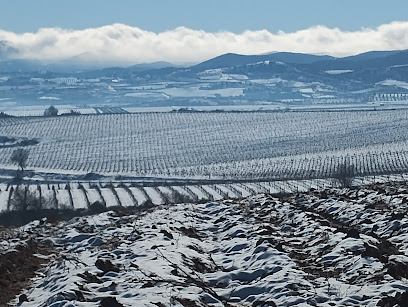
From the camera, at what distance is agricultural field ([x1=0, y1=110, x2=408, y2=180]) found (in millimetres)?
85062

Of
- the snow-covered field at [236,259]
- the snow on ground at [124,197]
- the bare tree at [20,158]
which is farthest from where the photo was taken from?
the bare tree at [20,158]

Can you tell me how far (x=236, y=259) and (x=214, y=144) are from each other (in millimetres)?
101801

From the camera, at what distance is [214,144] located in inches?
4488

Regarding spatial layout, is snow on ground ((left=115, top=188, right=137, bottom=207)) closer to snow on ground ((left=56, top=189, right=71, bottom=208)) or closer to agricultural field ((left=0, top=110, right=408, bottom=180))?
snow on ground ((left=56, top=189, right=71, bottom=208))

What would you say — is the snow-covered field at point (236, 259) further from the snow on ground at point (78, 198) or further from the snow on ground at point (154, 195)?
the snow on ground at point (154, 195)

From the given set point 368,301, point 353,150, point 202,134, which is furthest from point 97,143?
point 368,301

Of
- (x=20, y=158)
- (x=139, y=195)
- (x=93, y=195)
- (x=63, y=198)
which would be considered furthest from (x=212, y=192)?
(x=20, y=158)

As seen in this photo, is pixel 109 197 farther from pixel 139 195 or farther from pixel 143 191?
pixel 143 191

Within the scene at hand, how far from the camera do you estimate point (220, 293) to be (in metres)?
9.87

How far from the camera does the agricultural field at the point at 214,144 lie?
85.1 meters

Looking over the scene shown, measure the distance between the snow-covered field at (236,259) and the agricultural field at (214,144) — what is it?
56.0m

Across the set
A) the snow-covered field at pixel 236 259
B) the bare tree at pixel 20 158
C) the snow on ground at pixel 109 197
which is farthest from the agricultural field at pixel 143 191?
the snow-covered field at pixel 236 259

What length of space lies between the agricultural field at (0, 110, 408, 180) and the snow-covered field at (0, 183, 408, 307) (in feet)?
184

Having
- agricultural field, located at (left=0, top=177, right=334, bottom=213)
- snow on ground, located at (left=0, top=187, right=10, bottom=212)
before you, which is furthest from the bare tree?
snow on ground, located at (left=0, top=187, right=10, bottom=212)
